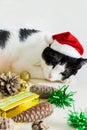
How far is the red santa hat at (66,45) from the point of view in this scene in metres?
1.29

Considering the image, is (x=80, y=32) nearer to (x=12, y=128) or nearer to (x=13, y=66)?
(x=13, y=66)

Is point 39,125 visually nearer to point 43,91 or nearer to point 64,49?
point 43,91

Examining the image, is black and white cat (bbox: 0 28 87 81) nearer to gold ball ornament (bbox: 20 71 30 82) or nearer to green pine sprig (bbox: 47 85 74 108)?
gold ball ornament (bbox: 20 71 30 82)

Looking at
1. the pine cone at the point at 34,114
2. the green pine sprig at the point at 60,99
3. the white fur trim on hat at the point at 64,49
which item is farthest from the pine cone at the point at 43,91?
the white fur trim on hat at the point at 64,49

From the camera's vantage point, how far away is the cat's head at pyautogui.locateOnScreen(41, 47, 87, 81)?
1.28 m

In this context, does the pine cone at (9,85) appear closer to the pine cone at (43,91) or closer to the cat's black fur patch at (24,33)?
the pine cone at (43,91)

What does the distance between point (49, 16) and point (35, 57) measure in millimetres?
241

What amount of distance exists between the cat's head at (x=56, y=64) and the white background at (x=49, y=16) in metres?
0.13

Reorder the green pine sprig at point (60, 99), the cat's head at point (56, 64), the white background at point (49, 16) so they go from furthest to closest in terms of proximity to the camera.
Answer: the white background at point (49, 16), the cat's head at point (56, 64), the green pine sprig at point (60, 99)

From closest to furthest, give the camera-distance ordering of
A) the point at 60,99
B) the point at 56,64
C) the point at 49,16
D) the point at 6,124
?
the point at 6,124, the point at 60,99, the point at 56,64, the point at 49,16

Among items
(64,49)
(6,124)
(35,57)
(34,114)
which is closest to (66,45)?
(64,49)

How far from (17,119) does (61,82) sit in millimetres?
427

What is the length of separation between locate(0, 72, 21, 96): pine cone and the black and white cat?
21 centimetres

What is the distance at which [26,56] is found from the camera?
4.36ft
